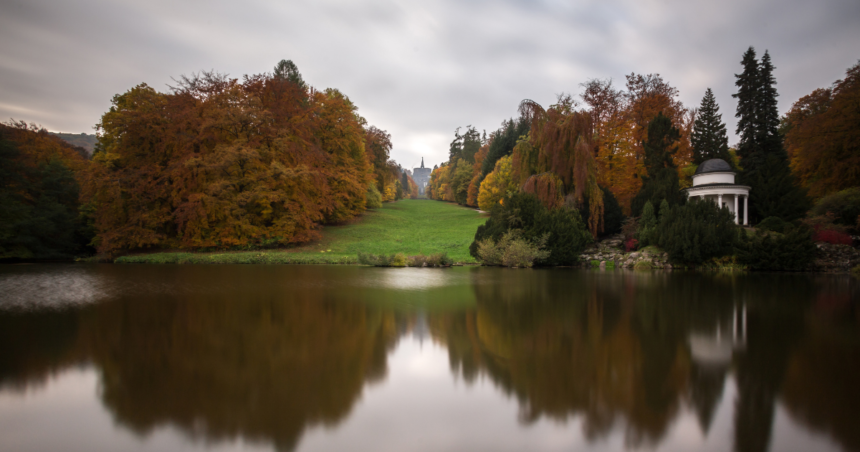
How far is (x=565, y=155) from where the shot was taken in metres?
23.7

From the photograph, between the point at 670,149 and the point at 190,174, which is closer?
the point at 190,174

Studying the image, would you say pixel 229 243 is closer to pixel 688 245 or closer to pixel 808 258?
pixel 688 245

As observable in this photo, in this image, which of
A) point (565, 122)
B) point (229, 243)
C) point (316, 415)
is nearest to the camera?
point (316, 415)

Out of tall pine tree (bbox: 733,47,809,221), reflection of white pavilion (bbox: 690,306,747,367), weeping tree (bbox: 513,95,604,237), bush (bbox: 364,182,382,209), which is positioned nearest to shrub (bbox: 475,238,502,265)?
weeping tree (bbox: 513,95,604,237)

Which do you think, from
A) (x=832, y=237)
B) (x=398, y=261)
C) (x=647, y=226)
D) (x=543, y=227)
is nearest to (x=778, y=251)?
(x=832, y=237)

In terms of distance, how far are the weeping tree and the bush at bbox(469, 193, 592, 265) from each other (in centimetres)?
191

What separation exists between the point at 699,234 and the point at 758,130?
54.4 ft

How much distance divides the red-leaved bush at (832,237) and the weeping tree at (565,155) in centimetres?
993

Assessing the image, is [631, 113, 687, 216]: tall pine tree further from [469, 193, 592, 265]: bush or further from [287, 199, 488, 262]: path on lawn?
[287, 199, 488, 262]: path on lawn

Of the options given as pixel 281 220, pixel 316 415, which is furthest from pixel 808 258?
pixel 281 220

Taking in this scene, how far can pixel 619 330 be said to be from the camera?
23.2 ft

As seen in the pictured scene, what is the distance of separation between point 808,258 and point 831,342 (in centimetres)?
1656

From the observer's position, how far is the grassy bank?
23.5 meters

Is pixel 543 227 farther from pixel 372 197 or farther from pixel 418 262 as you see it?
pixel 372 197
